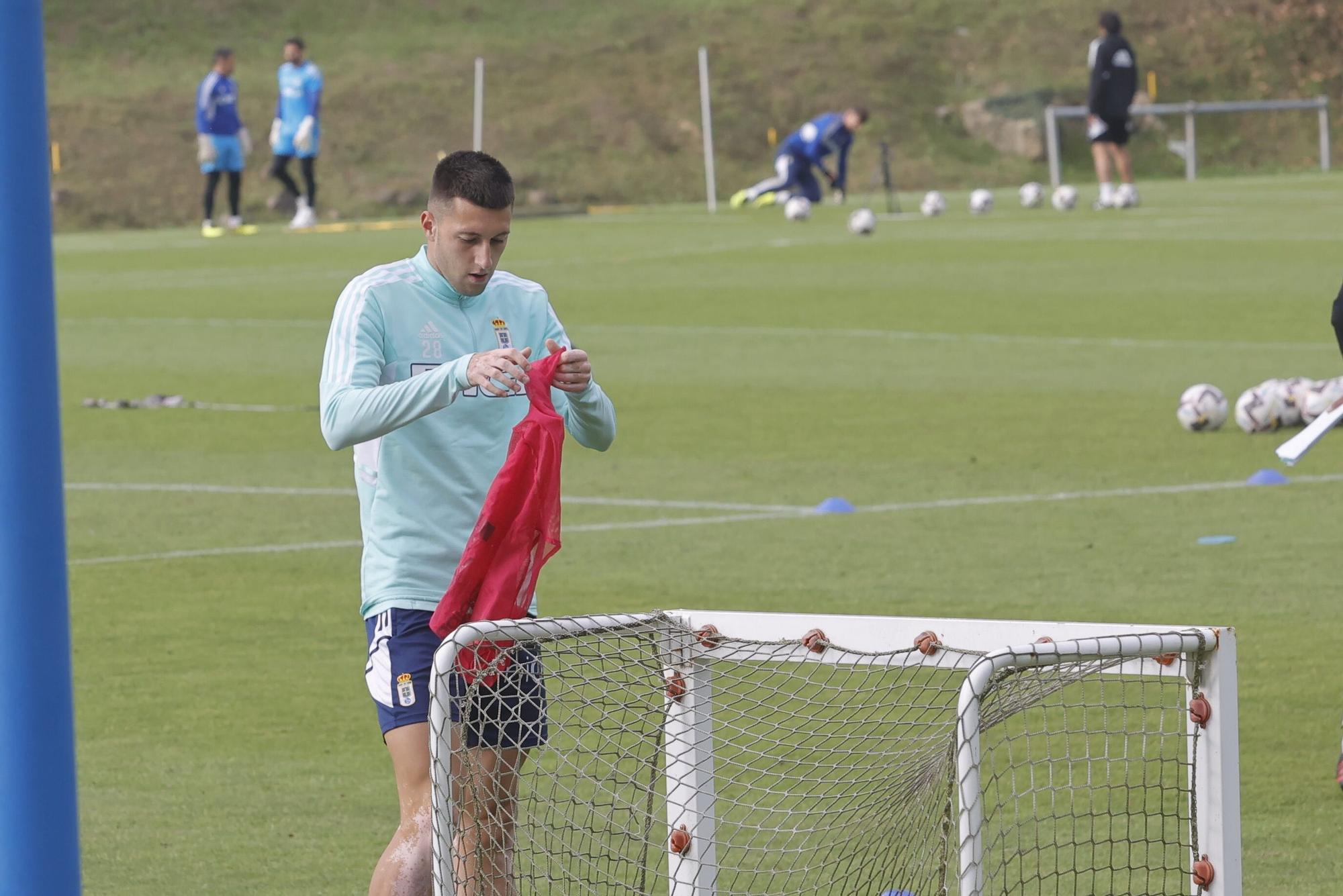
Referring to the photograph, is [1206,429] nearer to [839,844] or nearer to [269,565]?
[269,565]

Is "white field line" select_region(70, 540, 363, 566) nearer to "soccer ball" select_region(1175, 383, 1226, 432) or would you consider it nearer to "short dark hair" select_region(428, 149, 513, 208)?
"soccer ball" select_region(1175, 383, 1226, 432)

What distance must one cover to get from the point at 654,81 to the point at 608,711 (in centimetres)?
4473

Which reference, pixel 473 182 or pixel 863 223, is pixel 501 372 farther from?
pixel 863 223

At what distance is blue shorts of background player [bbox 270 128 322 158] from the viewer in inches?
1410

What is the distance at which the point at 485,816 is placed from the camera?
488cm

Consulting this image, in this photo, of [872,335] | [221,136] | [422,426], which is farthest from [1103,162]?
[422,426]

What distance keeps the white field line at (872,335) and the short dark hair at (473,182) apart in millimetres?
13593

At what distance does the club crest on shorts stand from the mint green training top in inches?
5.9

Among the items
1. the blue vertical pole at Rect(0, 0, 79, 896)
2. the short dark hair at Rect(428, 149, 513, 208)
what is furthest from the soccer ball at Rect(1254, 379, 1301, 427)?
the blue vertical pole at Rect(0, 0, 79, 896)

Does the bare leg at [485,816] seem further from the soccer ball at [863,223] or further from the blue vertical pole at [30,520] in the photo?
the soccer ball at [863,223]

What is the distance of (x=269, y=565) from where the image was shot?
10977 mm

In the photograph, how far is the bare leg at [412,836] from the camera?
16.0ft

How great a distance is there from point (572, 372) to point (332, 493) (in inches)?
335

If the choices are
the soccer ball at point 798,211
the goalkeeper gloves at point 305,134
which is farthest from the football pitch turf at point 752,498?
the goalkeeper gloves at point 305,134
